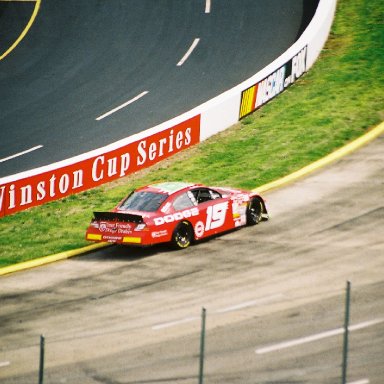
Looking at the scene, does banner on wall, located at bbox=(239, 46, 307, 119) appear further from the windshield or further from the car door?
the windshield

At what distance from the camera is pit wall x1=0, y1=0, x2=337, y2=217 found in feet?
92.8

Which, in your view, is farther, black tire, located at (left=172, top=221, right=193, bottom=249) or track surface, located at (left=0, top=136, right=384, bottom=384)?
black tire, located at (left=172, top=221, right=193, bottom=249)

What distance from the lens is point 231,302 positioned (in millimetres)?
19750

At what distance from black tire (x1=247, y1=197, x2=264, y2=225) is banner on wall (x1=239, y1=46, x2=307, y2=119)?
9729mm

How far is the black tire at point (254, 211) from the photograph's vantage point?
2570 cm

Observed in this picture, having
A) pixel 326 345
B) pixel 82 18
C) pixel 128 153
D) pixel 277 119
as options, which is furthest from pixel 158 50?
pixel 326 345

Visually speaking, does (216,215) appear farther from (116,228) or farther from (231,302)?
(231,302)

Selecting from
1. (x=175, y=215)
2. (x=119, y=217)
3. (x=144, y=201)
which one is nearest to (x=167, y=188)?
(x=144, y=201)

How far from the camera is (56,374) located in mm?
13547

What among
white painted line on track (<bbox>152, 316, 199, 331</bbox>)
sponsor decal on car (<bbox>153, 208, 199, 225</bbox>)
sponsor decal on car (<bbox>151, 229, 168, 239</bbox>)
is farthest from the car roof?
white painted line on track (<bbox>152, 316, 199, 331</bbox>)

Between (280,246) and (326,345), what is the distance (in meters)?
8.35

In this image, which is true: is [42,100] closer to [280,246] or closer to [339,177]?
[339,177]

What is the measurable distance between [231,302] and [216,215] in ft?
17.6

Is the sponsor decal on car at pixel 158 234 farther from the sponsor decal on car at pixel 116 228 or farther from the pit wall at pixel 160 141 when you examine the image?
the pit wall at pixel 160 141
